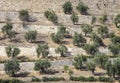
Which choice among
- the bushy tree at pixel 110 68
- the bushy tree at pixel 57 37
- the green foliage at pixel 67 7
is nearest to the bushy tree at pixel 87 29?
the bushy tree at pixel 57 37

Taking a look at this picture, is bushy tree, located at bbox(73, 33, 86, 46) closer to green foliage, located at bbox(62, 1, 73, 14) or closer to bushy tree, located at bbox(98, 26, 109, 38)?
bushy tree, located at bbox(98, 26, 109, 38)

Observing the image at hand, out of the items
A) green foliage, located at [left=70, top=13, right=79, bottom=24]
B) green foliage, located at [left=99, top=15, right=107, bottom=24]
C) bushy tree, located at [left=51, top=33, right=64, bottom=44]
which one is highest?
green foliage, located at [left=70, top=13, right=79, bottom=24]

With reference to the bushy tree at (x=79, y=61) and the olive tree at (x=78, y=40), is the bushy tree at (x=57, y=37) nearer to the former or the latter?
the olive tree at (x=78, y=40)

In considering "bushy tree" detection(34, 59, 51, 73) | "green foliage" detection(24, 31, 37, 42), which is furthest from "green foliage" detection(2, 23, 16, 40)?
"bushy tree" detection(34, 59, 51, 73)

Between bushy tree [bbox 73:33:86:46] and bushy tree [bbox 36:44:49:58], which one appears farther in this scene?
bushy tree [bbox 73:33:86:46]

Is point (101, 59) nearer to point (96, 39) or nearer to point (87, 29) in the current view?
point (96, 39)

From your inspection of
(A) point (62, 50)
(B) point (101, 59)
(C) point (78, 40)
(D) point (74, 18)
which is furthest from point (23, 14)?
(B) point (101, 59)
